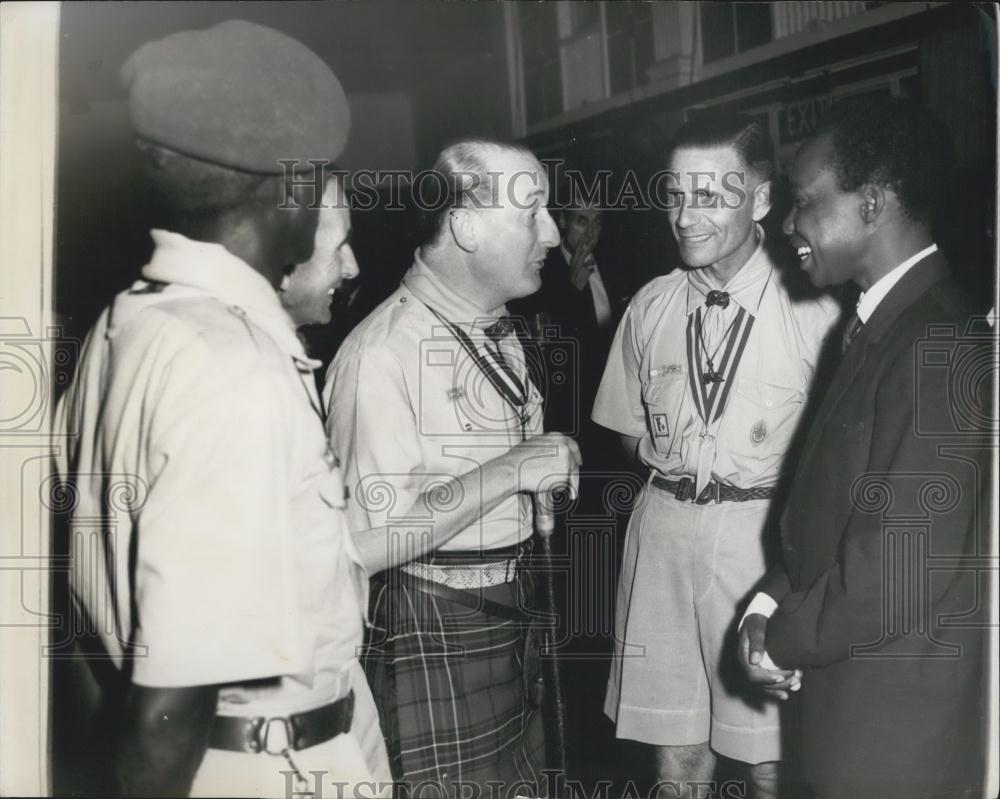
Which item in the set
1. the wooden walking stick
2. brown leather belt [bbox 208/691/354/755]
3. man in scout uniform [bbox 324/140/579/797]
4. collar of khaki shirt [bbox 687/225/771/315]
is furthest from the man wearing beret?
collar of khaki shirt [bbox 687/225/771/315]

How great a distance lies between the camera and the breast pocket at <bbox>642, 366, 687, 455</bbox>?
1958 millimetres

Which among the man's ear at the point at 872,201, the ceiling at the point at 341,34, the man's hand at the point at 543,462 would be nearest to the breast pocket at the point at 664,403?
the man's hand at the point at 543,462

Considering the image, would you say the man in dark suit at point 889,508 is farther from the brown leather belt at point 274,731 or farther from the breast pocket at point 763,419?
the brown leather belt at point 274,731

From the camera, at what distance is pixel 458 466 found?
1.60 meters

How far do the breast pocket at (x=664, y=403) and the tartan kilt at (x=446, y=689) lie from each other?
46 centimetres

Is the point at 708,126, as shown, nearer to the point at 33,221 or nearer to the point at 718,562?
the point at 718,562

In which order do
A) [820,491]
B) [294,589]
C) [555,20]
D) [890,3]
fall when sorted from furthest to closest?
[555,20]
[890,3]
[820,491]
[294,589]

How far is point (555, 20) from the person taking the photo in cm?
300

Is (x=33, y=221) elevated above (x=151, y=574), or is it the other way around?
(x=33, y=221)

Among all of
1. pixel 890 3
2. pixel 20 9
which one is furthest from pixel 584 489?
pixel 890 3

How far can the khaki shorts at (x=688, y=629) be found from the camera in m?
1.89

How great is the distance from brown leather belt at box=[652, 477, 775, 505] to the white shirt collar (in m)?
0.45

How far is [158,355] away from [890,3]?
7.55ft

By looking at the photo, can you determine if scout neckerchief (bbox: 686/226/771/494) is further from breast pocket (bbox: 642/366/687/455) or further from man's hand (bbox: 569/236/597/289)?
man's hand (bbox: 569/236/597/289)
